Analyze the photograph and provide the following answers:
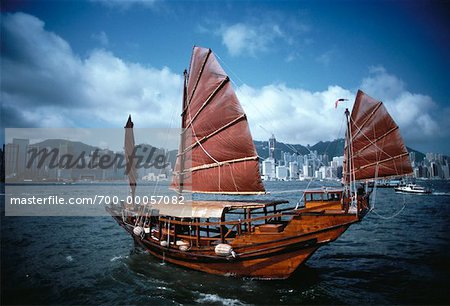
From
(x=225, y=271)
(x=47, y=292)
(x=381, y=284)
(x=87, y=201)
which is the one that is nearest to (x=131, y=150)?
(x=47, y=292)

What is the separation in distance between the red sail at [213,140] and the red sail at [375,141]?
15.2 metres

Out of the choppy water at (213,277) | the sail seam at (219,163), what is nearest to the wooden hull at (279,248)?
the choppy water at (213,277)

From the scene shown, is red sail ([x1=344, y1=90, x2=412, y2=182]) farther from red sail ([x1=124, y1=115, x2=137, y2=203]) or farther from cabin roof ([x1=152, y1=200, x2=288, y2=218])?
red sail ([x1=124, y1=115, x2=137, y2=203])

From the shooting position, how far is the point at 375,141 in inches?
972

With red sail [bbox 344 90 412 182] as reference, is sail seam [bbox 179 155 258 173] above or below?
below

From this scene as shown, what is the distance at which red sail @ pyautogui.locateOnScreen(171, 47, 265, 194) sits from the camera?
42.8ft

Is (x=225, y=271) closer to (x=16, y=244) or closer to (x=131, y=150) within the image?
(x=131, y=150)

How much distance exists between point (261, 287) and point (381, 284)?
16.7ft

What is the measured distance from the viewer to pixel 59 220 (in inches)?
1148

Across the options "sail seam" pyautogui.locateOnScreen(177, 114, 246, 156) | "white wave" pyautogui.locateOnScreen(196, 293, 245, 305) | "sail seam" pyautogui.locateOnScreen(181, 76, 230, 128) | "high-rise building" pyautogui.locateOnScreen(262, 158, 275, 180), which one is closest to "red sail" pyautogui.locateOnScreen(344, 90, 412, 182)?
"high-rise building" pyautogui.locateOnScreen(262, 158, 275, 180)

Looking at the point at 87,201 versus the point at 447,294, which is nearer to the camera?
the point at 447,294

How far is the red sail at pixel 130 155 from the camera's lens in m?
16.4

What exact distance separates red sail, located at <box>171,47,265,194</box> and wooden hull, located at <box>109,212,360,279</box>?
3328 mm

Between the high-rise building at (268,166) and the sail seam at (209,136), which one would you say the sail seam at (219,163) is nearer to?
the sail seam at (209,136)
